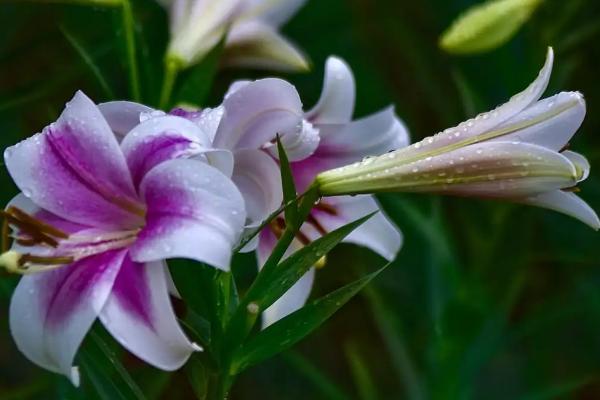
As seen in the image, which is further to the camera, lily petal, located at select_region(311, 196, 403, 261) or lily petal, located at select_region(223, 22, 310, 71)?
lily petal, located at select_region(223, 22, 310, 71)

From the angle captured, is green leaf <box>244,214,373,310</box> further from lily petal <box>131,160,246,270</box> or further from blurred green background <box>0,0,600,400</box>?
blurred green background <box>0,0,600,400</box>

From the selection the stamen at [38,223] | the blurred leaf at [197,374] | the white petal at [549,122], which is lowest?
the blurred leaf at [197,374]

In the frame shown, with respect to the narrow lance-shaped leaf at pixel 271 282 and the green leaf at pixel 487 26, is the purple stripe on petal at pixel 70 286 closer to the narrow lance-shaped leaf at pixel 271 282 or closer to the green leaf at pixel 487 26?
the narrow lance-shaped leaf at pixel 271 282

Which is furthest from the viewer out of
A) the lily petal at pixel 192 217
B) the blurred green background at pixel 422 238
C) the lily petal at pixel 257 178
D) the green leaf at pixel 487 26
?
the blurred green background at pixel 422 238

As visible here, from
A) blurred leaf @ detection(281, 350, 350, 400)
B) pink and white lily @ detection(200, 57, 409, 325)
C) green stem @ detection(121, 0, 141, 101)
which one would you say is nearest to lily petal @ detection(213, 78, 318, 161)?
pink and white lily @ detection(200, 57, 409, 325)

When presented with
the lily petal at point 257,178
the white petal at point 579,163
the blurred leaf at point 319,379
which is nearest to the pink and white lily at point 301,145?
the lily petal at point 257,178

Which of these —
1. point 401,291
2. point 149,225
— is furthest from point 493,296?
point 149,225

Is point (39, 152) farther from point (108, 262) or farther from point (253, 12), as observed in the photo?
point (253, 12)
